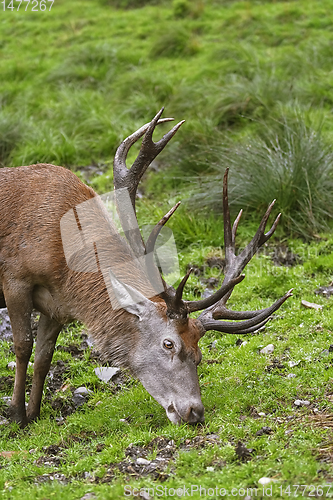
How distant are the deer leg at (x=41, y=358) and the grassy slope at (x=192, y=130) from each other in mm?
178

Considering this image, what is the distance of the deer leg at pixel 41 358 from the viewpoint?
595 centimetres

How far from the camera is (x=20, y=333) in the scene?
5652 millimetres

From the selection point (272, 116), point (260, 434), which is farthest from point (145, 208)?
point (260, 434)

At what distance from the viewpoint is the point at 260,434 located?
4.76 m

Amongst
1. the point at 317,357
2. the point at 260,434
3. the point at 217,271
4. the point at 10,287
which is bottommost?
the point at 217,271

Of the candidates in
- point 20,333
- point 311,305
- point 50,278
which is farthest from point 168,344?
point 311,305

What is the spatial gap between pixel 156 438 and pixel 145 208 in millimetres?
5049

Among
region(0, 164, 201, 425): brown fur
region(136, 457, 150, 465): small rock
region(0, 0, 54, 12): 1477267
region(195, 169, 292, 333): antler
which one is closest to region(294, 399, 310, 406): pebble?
region(195, 169, 292, 333): antler

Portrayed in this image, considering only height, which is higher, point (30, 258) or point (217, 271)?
point (30, 258)

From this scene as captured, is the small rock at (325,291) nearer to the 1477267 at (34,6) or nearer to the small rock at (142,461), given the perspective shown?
the small rock at (142,461)

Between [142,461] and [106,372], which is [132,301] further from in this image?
[106,372]

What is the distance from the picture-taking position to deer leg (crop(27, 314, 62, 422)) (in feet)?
19.5

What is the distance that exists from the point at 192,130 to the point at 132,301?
6.04 m

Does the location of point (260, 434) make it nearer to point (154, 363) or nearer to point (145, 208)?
point (154, 363)
